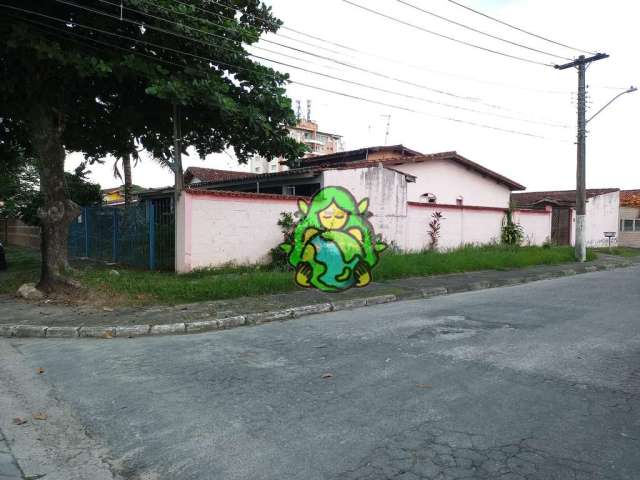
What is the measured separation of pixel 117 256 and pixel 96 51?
6508 millimetres

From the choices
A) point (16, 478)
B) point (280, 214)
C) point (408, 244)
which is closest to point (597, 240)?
point (408, 244)

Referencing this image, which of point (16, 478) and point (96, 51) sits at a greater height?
point (96, 51)

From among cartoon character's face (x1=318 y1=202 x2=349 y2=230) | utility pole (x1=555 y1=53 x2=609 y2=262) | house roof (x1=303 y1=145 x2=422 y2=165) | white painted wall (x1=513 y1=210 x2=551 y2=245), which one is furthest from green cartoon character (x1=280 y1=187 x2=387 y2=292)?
house roof (x1=303 y1=145 x2=422 y2=165)

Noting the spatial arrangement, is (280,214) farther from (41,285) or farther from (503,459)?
(503,459)

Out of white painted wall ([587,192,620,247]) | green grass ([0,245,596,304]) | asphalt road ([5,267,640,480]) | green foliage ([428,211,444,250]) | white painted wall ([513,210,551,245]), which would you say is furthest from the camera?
white painted wall ([587,192,620,247])

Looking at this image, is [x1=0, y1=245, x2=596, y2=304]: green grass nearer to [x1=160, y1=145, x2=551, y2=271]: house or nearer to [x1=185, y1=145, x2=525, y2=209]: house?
[x1=160, y1=145, x2=551, y2=271]: house

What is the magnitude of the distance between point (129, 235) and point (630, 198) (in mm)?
31751

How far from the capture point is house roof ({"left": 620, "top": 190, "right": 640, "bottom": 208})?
30002mm

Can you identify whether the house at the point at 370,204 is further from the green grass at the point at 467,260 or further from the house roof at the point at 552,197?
the house roof at the point at 552,197

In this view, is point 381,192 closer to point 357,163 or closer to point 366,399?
point 357,163

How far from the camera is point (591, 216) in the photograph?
26.0 meters

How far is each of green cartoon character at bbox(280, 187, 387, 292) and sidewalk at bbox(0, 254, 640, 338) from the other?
3.36ft

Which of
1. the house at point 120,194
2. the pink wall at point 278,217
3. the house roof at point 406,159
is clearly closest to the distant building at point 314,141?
the house at point 120,194

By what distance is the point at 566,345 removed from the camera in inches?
232
